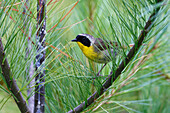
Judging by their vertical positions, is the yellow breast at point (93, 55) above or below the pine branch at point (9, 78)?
below

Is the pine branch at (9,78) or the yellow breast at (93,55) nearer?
the pine branch at (9,78)

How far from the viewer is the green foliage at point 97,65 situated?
2.30 ft

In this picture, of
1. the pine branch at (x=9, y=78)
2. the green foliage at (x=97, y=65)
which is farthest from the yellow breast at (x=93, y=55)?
the pine branch at (x=9, y=78)

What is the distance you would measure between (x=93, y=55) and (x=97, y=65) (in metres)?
0.20

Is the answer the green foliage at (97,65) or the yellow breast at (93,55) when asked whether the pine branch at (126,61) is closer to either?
the green foliage at (97,65)

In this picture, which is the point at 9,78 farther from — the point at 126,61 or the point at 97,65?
the point at 97,65

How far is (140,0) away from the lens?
676mm

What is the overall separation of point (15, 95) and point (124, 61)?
0.40m

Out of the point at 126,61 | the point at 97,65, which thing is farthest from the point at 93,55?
the point at 126,61

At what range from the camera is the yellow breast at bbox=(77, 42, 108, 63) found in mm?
1197

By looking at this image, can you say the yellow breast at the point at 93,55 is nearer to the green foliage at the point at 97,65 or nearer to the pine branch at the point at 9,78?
the green foliage at the point at 97,65

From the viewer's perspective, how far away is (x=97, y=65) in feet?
3.96

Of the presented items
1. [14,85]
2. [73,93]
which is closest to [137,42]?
[14,85]

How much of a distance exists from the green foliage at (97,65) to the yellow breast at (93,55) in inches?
2.8
